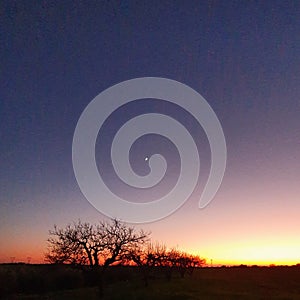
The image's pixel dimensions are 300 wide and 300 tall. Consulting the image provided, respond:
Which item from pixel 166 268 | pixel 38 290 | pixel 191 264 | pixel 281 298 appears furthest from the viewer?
pixel 191 264

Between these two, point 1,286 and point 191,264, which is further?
point 191,264

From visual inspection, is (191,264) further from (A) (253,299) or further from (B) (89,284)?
(A) (253,299)

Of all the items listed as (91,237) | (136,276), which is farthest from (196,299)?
(136,276)

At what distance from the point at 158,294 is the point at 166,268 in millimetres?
32212

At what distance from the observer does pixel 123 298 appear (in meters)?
41.9

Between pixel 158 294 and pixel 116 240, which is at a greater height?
pixel 116 240

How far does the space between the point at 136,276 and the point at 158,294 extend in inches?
1596

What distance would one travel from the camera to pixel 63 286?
220 feet

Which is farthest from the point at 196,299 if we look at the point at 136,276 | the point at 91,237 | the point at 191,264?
the point at 191,264

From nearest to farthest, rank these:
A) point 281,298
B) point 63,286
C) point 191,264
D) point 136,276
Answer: point 281,298
point 63,286
point 136,276
point 191,264

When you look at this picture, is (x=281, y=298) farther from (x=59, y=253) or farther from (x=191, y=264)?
(x=191, y=264)

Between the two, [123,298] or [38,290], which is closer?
[123,298]

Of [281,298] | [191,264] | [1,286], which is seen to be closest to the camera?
[281,298]

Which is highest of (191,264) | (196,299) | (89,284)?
(191,264)
